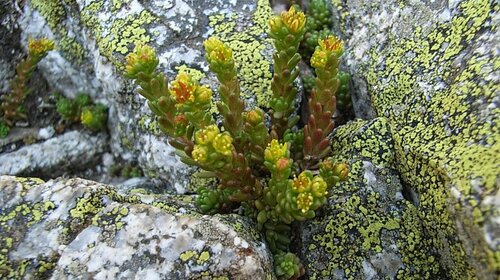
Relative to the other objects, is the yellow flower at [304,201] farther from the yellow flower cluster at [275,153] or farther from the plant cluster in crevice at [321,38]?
the plant cluster in crevice at [321,38]

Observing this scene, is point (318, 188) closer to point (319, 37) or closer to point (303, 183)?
point (303, 183)

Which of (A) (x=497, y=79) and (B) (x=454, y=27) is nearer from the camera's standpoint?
(A) (x=497, y=79)

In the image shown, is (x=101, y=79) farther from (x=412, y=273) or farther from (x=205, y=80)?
(x=412, y=273)

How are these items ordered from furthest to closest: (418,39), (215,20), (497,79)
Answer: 1. (215,20)
2. (418,39)
3. (497,79)

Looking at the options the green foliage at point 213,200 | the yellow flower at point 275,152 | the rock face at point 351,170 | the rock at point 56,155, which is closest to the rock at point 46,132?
the rock at point 56,155

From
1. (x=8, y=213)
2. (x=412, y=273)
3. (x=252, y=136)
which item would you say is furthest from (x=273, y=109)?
(x=8, y=213)

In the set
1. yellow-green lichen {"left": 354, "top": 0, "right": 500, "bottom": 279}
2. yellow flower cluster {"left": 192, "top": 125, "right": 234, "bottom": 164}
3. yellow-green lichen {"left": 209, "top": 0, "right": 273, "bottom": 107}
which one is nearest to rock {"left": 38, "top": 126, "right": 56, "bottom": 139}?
yellow-green lichen {"left": 209, "top": 0, "right": 273, "bottom": 107}
